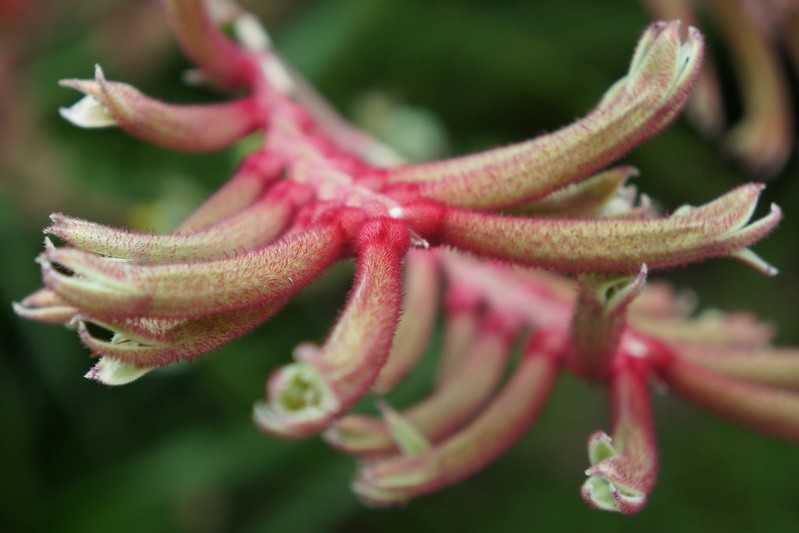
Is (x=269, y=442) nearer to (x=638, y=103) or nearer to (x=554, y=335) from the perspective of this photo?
(x=554, y=335)

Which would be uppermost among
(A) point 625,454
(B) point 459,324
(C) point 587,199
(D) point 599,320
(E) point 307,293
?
(C) point 587,199

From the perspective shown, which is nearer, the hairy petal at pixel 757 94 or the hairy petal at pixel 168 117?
the hairy petal at pixel 168 117

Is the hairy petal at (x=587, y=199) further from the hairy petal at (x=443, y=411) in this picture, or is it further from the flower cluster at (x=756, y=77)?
the flower cluster at (x=756, y=77)

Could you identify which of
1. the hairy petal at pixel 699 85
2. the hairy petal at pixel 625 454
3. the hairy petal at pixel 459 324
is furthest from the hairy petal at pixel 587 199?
the hairy petal at pixel 699 85

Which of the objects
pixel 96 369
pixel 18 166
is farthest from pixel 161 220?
pixel 96 369

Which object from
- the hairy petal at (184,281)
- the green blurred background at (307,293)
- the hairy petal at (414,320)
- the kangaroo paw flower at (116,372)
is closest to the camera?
the hairy petal at (184,281)

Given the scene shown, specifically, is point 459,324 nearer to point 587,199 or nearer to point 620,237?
point 587,199

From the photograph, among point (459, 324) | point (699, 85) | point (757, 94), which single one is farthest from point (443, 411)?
point (757, 94)
